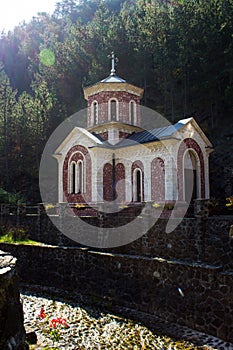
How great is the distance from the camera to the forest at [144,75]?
24.8m

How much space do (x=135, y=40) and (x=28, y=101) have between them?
11.2 metres

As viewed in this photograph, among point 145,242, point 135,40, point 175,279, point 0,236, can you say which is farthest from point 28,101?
point 175,279

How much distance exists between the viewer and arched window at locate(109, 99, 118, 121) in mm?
20266

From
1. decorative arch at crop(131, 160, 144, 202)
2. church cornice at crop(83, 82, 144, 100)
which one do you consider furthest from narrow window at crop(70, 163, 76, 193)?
church cornice at crop(83, 82, 144, 100)

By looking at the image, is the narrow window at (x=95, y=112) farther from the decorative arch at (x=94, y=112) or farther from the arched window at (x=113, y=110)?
the arched window at (x=113, y=110)

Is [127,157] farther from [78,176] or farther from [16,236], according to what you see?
[16,236]

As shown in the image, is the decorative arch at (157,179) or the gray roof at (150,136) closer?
the decorative arch at (157,179)

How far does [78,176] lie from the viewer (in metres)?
19.3

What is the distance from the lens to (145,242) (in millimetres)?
10859

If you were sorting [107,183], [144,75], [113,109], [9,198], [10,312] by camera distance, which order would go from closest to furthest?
[10,312] < [107,183] < [113,109] < [9,198] < [144,75]

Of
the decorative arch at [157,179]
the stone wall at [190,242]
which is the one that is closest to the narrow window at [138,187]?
the decorative arch at [157,179]

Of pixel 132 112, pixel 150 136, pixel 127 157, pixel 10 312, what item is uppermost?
pixel 132 112

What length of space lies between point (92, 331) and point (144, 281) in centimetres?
223

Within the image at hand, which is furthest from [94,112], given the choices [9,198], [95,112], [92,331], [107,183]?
[92,331]
